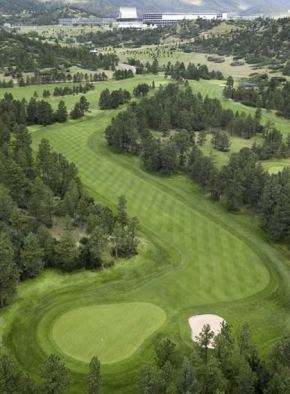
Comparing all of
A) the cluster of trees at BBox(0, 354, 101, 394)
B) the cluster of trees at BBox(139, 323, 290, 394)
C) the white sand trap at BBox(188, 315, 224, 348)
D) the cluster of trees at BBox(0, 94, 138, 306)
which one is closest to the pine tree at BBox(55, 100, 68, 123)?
the cluster of trees at BBox(0, 94, 138, 306)

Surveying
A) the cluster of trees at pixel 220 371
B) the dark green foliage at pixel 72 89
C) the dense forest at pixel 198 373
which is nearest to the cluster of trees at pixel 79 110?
the dark green foliage at pixel 72 89

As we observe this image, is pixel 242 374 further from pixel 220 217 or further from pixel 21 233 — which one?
pixel 220 217

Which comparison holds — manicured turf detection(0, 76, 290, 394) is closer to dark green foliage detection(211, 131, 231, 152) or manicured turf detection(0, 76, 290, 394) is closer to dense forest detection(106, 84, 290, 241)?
dense forest detection(106, 84, 290, 241)

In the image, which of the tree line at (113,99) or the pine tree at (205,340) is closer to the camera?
the pine tree at (205,340)

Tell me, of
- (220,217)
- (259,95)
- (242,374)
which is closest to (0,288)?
(242,374)

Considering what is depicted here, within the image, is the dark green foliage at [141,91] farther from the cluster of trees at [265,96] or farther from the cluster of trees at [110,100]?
the cluster of trees at [265,96]

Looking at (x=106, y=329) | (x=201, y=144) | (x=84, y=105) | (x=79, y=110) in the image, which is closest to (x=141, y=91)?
(x=84, y=105)

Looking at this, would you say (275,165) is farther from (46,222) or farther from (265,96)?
(46,222)
